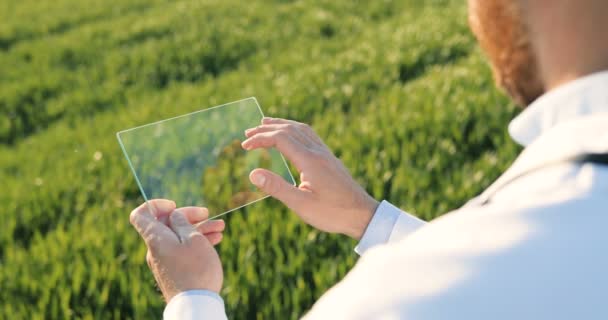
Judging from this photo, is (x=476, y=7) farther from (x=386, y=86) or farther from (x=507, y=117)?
(x=386, y=86)

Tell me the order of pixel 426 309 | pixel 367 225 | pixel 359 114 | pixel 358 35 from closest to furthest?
pixel 426 309 < pixel 367 225 < pixel 359 114 < pixel 358 35

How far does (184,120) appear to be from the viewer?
1.62m

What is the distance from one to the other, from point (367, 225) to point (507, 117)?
2693mm

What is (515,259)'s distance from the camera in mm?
577

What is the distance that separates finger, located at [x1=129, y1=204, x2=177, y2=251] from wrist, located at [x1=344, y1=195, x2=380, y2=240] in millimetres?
502

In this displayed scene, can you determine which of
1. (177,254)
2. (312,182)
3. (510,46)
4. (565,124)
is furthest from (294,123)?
(565,124)

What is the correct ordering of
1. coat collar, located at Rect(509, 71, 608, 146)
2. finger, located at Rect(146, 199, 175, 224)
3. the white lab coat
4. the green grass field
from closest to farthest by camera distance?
the white lab coat
coat collar, located at Rect(509, 71, 608, 146)
finger, located at Rect(146, 199, 175, 224)
the green grass field

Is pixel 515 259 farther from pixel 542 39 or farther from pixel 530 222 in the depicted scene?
pixel 542 39

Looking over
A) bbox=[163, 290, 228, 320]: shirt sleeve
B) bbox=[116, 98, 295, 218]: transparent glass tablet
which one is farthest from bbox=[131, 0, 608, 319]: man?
bbox=[116, 98, 295, 218]: transparent glass tablet

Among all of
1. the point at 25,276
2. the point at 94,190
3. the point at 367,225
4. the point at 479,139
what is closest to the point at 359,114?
the point at 479,139

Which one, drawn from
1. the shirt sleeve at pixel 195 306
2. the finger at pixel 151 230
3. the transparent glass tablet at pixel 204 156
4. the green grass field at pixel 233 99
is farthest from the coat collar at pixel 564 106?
the green grass field at pixel 233 99

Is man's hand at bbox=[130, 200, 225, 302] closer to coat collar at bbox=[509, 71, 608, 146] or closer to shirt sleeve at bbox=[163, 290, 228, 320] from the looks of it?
shirt sleeve at bbox=[163, 290, 228, 320]

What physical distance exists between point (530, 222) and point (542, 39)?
0.27 m

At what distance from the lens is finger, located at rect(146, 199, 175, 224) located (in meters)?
1.35
